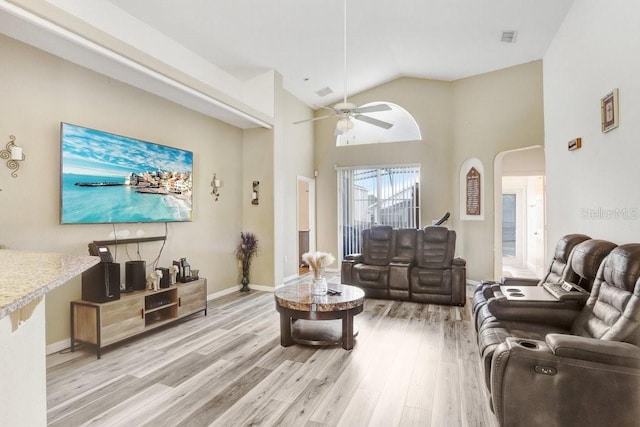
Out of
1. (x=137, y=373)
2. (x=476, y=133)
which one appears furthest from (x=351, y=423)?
(x=476, y=133)

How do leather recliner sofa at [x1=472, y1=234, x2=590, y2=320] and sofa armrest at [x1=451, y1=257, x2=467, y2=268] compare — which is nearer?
leather recliner sofa at [x1=472, y1=234, x2=590, y2=320]

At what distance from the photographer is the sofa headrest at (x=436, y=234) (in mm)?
5199

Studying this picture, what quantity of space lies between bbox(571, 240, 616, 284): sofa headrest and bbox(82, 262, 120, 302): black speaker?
4038mm

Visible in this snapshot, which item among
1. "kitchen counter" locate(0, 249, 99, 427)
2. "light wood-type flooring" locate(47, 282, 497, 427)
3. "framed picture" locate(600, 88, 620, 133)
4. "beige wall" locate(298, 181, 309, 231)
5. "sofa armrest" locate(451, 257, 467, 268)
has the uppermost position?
"framed picture" locate(600, 88, 620, 133)

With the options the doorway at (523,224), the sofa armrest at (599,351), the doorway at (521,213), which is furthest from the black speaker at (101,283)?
the doorway at (523,224)

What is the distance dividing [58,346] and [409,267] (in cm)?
427

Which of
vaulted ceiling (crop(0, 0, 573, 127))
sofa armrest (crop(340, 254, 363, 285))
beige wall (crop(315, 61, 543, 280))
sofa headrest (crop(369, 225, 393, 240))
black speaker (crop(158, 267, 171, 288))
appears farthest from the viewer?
beige wall (crop(315, 61, 543, 280))

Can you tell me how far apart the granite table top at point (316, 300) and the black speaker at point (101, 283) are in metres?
1.57

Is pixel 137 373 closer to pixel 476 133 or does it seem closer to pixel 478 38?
pixel 478 38

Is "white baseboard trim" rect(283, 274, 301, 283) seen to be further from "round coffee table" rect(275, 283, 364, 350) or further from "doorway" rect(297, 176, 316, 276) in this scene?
"round coffee table" rect(275, 283, 364, 350)

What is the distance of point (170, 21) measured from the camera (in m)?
3.79

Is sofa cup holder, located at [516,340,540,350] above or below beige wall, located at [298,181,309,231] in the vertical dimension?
below

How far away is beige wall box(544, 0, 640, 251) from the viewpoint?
8.05 feet

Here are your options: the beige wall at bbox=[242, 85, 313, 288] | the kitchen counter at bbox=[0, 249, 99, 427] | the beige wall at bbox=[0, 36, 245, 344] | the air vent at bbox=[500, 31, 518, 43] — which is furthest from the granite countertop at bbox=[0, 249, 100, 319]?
the air vent at bbox=[500, 31, 518, 43]
